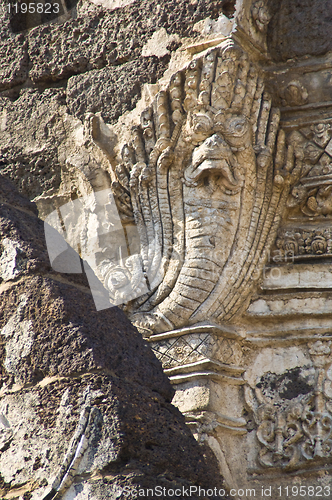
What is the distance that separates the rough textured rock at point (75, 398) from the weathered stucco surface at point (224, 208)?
1.04 metres

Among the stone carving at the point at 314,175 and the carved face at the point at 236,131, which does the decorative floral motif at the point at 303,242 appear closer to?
the stone carving at the point at 314,175

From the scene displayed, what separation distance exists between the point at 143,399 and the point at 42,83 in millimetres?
2868

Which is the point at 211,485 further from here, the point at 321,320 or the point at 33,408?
the point at 321,320

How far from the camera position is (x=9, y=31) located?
4684 mm

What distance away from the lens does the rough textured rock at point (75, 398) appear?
208 cm

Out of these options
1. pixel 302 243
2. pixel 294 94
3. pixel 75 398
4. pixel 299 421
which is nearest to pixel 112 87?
pixel 294 94

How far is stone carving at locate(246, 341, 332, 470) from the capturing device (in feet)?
10.6

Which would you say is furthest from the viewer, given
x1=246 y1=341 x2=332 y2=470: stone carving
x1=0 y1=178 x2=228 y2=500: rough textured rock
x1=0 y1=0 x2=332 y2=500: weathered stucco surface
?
x1=0 y1=0 x2=332 y2=500: weathered stucco surface

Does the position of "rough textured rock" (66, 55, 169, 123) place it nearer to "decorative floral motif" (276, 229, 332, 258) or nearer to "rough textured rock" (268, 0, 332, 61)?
"rough textured rock" (268, 0, 332, 61)

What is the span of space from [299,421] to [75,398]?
1490 mm

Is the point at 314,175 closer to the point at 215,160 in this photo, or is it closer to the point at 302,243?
the point at 302,243

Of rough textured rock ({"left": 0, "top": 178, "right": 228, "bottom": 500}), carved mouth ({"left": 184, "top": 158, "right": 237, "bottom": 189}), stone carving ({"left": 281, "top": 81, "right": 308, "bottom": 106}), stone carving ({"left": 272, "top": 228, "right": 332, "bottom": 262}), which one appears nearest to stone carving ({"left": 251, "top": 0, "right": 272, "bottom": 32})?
stone carving ({"left": 281, "top": 81, "right": 308, "bottom": 106})

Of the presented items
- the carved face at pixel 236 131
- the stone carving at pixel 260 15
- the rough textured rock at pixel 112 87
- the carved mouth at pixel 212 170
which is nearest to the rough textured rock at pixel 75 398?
the carved mouth at pixel 212 170

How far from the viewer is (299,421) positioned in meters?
3.29
